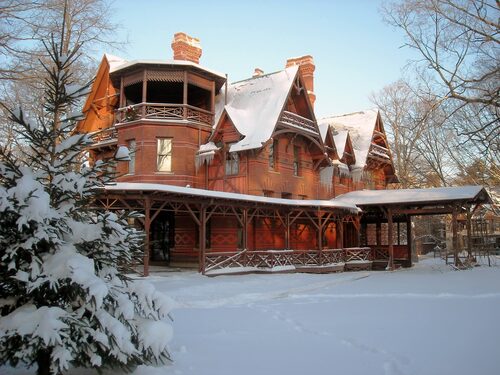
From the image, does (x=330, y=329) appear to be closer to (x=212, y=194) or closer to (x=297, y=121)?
(x=212, y=194)

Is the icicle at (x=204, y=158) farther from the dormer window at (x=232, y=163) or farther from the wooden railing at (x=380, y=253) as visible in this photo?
the wooden railing at (x=380, y=253)

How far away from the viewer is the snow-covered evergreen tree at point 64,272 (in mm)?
4801

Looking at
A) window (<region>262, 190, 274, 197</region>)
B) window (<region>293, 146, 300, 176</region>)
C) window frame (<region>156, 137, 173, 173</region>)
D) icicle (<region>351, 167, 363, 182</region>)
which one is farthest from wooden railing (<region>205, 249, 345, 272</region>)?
icicle (<region>351, 167, 363, 182</region>)

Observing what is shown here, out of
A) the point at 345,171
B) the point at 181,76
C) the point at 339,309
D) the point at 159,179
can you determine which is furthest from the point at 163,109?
the point at 339,309

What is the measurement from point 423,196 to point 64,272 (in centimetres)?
2161

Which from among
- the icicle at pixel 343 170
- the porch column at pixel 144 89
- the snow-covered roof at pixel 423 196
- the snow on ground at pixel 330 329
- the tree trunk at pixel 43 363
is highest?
the porch column at pixel 144 89

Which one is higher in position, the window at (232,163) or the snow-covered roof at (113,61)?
the snow-covered roof at (113,61)

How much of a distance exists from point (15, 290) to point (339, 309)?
811cm

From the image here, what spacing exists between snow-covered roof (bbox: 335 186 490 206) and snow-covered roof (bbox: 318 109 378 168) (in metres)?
4.26

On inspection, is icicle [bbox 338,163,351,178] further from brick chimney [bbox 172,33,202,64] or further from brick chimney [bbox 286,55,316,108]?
brick chimney [bbox 172,33,202,64]

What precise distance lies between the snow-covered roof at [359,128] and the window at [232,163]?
8.46 metres

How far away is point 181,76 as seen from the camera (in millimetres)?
23078

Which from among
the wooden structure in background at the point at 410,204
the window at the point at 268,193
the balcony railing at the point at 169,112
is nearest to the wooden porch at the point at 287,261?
the wooden structure in background at the point at 410,204

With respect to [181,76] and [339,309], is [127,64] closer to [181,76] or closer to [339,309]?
[181,76]
